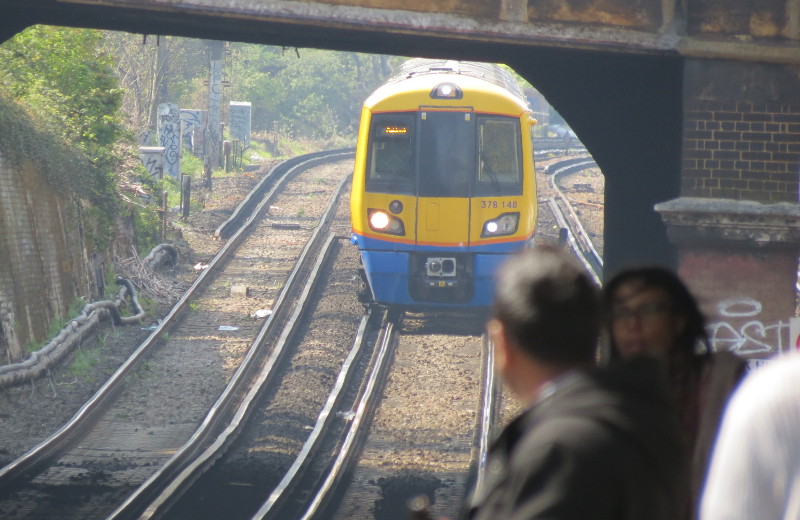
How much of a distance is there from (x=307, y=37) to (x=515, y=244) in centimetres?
523

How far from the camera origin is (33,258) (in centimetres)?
1240

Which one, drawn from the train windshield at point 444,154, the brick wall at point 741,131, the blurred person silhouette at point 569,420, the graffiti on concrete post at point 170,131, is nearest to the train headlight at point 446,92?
the train windshield at point 444,154

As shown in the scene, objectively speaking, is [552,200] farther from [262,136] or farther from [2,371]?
[262,136]

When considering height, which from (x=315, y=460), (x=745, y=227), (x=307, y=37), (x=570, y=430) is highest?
(x=307, y=37)

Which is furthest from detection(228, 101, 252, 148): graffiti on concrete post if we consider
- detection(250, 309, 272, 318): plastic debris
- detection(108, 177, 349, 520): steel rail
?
detection(250, 309, 272, 318): plastic debris

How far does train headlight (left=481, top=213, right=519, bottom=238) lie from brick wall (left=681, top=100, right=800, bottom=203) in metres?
5.56

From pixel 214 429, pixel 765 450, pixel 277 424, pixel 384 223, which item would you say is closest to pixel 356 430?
pixel 277 424

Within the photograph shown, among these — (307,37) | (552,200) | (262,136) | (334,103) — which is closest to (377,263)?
(307,37)

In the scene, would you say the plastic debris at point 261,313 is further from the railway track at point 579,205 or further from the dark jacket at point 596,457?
the dark jacket at point 596,457

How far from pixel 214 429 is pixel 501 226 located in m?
4.58

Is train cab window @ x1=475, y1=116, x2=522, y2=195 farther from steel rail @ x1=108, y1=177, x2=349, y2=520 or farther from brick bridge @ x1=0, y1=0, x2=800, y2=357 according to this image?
brick bridge @ x1=0, y1=0, x2=800, y2=357

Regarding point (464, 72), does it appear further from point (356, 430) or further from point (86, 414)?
point (86, 414)

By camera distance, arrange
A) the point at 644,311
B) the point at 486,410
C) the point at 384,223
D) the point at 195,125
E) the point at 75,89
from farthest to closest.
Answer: the point at 195,125, the point at 75,89, the point at 384,223, the point at 486,410, the point at 644,311

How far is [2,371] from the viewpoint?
1027cm
